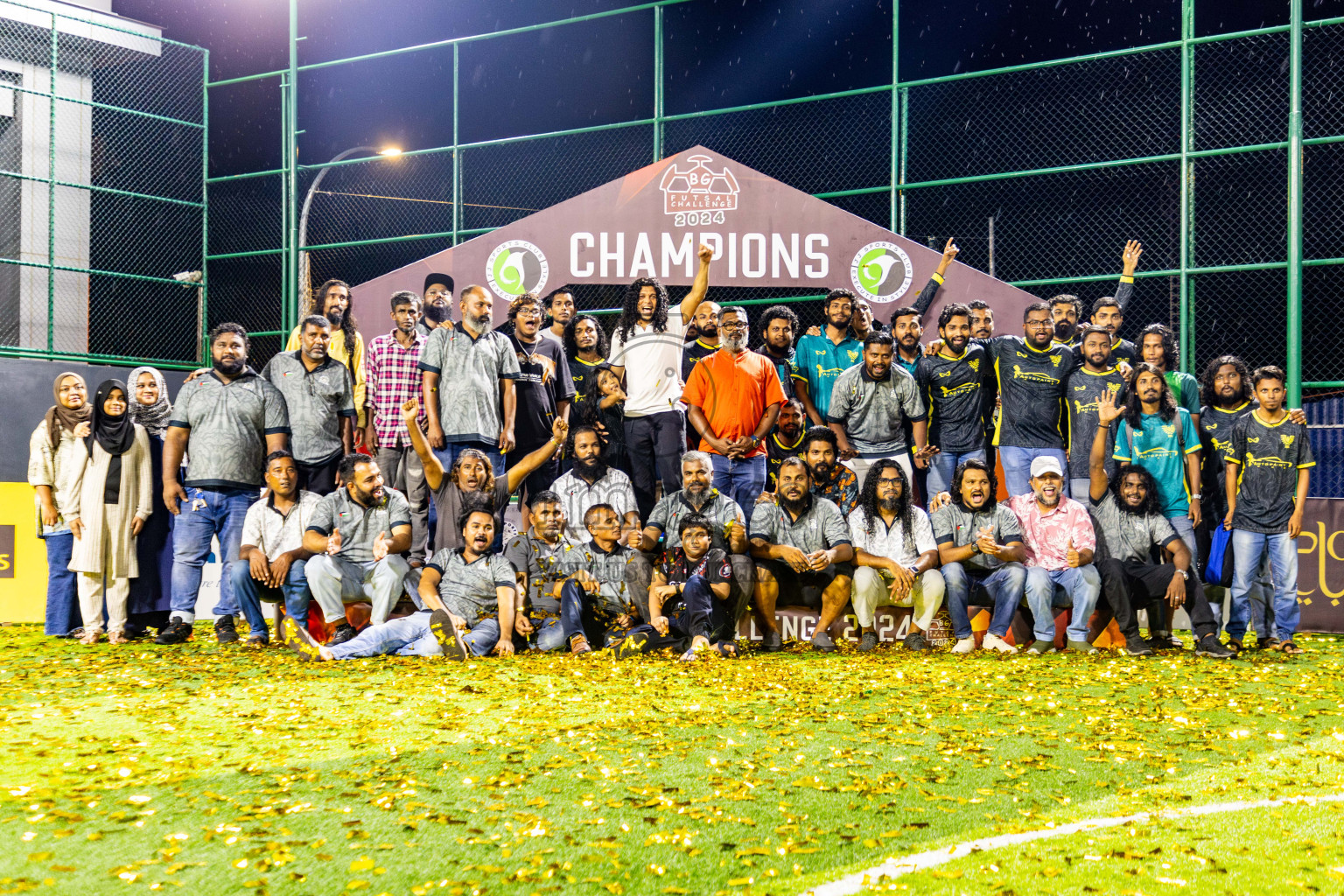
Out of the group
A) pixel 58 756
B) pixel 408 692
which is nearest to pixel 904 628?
pixel 408 692

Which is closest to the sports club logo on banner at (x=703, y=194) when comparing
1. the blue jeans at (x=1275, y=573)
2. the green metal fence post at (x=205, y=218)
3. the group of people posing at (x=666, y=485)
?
the group of people posing at (x=666, y=485)

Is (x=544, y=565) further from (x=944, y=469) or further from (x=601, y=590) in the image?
(x=944, y=469)

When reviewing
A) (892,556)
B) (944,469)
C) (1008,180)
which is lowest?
(892,556)

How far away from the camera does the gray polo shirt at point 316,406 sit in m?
8.19

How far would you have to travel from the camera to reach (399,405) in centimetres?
842

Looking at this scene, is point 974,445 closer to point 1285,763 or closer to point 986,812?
point 1285,763

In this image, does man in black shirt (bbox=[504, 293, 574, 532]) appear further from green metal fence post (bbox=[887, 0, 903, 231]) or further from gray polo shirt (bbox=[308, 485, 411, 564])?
green metal fence post (bbox=[887, 0, 903, 231])

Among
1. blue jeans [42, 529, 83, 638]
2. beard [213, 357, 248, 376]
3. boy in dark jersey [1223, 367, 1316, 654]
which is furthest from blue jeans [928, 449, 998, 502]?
blue jeans [42, 529, 83, 638]

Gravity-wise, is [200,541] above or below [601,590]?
above

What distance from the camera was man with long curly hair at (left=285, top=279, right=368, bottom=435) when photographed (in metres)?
8.70

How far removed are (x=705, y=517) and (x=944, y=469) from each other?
1.84m

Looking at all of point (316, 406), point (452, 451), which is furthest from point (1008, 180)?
point (316, 406)

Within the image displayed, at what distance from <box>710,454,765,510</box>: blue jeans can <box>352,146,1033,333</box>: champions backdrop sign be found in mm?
2687

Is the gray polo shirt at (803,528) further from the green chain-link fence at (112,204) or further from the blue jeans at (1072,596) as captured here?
the green chain-link fence at (112,204)
